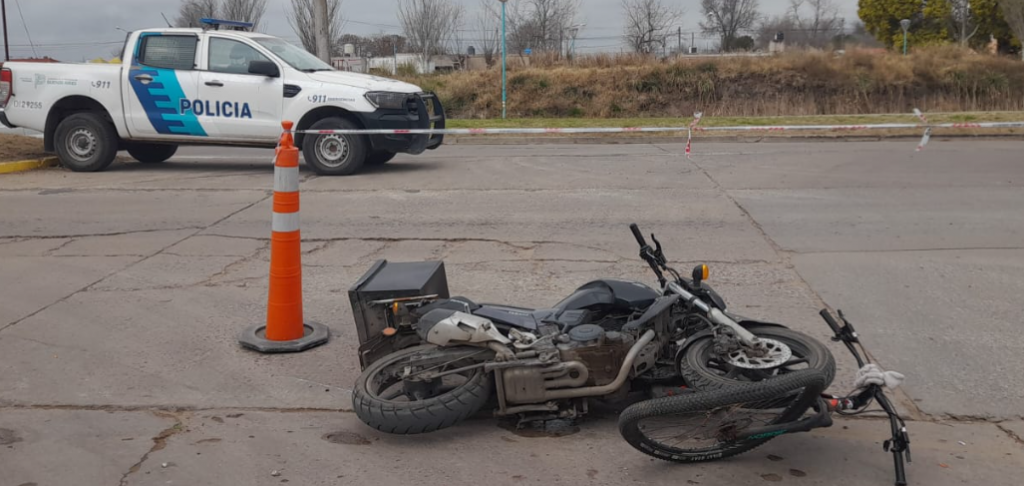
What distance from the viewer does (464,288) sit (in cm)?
700

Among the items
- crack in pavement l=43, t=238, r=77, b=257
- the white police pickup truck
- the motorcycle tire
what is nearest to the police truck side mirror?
the white police pickup truck

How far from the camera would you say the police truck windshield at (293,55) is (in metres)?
12.8

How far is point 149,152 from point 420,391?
444 inches

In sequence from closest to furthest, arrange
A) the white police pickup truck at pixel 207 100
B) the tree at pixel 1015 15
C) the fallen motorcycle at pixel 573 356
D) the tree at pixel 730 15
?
the fallen motorcycle at pixel 573 356 → the white police pickup truck at pixel 207 100 → the tree at pixel 1015 15 → the tree at pixel 730 15

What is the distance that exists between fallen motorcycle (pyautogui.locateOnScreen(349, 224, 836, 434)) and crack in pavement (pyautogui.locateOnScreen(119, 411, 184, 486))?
894 mm

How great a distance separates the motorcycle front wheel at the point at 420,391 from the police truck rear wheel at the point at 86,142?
9922 mm

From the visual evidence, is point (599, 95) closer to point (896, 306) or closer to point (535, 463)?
point (896, 306)

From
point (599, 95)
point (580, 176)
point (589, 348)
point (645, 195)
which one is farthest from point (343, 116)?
point (599, 95)

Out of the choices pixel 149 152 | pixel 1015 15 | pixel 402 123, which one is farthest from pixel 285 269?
pixel 1015 15

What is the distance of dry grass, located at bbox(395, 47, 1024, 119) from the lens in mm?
30219

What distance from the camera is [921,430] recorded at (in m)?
4.43

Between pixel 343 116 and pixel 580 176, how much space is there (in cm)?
326

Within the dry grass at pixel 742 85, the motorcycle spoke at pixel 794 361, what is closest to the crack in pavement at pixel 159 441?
the motorcycle spoke at pixel 794 361

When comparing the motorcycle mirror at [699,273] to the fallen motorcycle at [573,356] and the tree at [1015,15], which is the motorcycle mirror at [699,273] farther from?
the tree at [1015,15]
